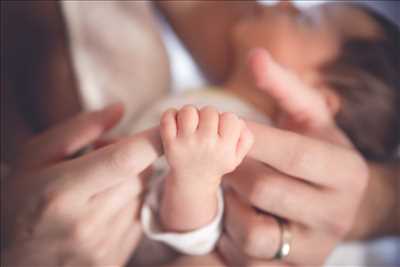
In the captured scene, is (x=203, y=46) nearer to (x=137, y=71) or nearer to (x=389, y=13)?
(x=137, y=71)

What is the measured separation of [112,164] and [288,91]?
20cm

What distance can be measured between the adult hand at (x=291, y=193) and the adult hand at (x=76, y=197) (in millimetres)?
95

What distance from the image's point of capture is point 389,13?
1.51ft

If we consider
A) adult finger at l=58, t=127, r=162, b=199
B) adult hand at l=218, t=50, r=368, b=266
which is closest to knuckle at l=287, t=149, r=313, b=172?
adult hand at l=218, t=50, r=368, b=266

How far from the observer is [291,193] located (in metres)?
0.42

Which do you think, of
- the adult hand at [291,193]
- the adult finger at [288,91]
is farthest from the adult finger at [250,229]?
the adult finger at [288,91]

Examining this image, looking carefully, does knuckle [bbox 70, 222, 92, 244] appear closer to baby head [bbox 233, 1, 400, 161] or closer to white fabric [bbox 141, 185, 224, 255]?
white fabric [bbox 141, 185, 224, 255]

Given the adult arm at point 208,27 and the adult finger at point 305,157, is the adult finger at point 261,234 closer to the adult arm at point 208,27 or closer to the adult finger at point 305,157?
the adult finger at point 305,157

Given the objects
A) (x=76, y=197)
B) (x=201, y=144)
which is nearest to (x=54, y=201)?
(x=76, y=197)

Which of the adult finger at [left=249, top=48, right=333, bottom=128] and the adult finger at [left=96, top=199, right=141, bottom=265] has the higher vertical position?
the adult finger at [left=249, top=48, right=333, bottom=128]

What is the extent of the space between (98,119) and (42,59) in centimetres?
8

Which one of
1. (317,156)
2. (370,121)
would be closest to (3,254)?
(317,156)

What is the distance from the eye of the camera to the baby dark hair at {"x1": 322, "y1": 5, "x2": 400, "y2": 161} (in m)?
0.52

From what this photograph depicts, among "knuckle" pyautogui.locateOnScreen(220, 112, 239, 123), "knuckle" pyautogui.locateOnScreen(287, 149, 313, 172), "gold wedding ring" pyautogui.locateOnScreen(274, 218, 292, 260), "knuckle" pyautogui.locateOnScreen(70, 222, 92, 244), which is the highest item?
"knuckle" pyautogui.locateOnScreen(220, 112, 239, 123)
